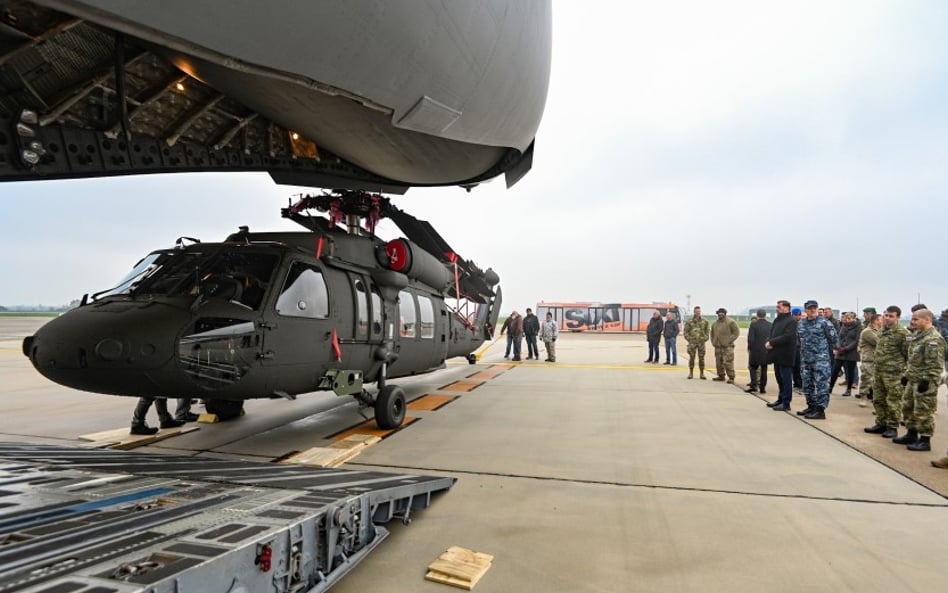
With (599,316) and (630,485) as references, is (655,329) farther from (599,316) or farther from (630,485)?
(599,316)

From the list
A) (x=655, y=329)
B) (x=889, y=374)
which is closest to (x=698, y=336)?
(x=655, y=329)

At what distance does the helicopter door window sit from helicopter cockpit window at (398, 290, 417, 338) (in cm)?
87

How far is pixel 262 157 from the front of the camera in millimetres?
5934

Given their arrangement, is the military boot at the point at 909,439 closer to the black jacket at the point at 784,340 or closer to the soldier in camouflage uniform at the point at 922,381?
the soldier in camouflage uniform at the point at 922,381

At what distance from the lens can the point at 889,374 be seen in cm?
620

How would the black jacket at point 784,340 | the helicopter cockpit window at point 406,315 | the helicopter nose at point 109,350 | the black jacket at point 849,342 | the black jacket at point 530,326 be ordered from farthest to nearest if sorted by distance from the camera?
the black jacket at point 530,326, the black jacket at point 849,342, the black jacket at point 784,340, the helicopter cockpit window at point 406,315, the helicopter nose at point 109,350

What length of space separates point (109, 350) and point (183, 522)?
250 cm

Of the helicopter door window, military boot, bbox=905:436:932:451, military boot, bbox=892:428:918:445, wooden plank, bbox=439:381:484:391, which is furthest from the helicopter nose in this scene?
military boot, bbox=892:428:918:445

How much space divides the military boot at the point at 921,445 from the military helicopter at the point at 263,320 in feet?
20.0

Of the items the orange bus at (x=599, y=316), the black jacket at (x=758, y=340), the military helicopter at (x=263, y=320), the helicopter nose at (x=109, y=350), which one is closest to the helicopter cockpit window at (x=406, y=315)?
the military helicopter at (x=263, y=320)

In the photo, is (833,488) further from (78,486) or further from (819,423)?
(78,486)

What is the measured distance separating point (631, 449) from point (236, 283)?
15.3 ft

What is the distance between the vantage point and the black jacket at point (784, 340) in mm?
8031

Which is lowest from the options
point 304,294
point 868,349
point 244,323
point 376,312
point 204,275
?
point 868,349
